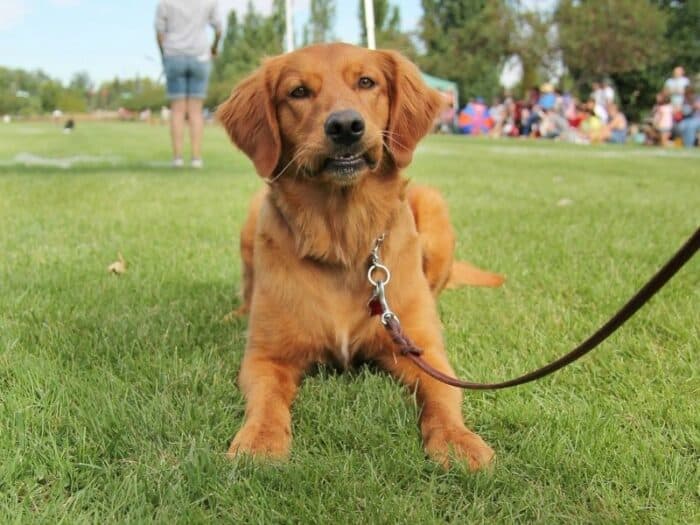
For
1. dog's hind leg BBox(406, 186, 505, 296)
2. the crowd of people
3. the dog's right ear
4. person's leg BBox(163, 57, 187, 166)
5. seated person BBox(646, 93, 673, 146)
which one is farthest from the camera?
seated person BBox(646, 93, 673, 146)

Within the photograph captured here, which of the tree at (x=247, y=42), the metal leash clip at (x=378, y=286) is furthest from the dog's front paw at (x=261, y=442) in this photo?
the tree at (x=247, y=42)

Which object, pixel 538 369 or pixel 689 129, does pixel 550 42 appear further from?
pixel 538 369

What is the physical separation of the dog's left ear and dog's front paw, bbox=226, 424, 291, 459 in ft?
4.08

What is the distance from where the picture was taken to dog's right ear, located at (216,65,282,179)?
8.68ft

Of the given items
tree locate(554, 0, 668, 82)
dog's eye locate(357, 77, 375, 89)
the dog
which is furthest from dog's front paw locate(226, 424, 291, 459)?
tree locate(554, 0, 668, 82)

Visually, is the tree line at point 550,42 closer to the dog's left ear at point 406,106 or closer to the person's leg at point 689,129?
the person's leg at point 689,129

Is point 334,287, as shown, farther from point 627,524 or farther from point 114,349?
point 627,524

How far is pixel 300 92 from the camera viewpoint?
2.62 m

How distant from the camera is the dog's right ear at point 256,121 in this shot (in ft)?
8.68

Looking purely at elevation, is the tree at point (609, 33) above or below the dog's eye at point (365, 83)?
above

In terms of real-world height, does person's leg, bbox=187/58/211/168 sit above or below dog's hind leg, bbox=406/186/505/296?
above

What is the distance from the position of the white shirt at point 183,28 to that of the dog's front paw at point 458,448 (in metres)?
7.46

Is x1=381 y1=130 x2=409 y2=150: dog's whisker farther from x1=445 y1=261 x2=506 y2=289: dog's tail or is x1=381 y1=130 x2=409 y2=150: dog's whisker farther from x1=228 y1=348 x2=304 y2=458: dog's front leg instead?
x1=445 y1=261 x2=506 y2=289: dog's tail

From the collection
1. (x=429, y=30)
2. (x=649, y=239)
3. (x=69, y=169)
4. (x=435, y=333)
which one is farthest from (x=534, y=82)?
(x=435, y=333)
